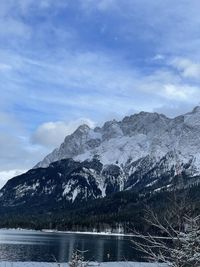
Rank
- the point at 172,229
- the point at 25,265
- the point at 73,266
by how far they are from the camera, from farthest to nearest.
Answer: the point at 25,265, the point at 73,266, the point at 172,229

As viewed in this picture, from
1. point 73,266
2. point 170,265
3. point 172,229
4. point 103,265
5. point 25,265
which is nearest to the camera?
point 172,229

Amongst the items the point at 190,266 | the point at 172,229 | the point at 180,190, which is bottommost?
the point at 190,266

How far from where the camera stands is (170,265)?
37.2 feet

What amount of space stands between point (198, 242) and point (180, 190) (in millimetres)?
1173

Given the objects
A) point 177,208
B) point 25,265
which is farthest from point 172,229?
point 25,265

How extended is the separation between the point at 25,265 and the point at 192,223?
37450 mm

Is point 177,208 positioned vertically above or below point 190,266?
above

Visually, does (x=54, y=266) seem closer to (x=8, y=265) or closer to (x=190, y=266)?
(x=8, y=265)

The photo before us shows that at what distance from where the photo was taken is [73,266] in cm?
2391

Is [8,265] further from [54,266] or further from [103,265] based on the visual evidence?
[103,265]

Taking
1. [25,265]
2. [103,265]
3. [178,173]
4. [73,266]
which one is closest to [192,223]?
[178,173]

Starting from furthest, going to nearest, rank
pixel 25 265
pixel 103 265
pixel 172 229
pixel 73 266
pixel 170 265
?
pixel 103 265
pixel 25 265
pixel 73 266
pixel 170 265
pixel 172 229

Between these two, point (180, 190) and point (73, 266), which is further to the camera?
point (73, 266)

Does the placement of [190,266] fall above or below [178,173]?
below
